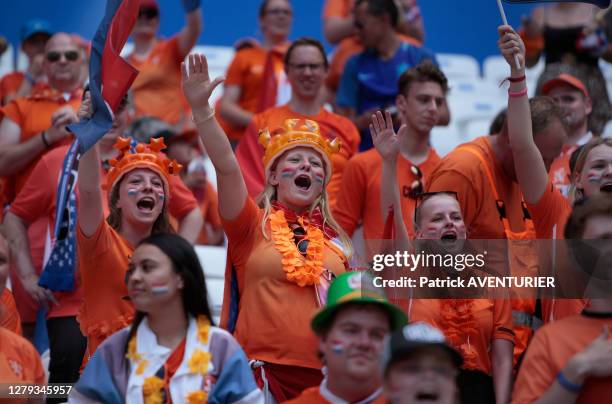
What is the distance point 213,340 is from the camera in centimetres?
536

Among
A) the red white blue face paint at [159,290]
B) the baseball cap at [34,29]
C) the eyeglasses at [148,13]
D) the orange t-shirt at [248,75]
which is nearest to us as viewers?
the red white blue face paint at [159,290]

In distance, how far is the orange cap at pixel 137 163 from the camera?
683cm

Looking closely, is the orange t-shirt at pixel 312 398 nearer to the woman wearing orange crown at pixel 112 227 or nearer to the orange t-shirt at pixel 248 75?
the woman wearing orange crown at pixel 112 227

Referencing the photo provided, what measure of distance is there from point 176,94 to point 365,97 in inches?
64.2

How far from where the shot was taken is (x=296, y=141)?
6.72 m

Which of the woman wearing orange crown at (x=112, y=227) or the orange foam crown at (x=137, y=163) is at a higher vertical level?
the orange foam crown at (x=137, y=163)

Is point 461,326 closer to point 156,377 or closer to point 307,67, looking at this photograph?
point 156,377

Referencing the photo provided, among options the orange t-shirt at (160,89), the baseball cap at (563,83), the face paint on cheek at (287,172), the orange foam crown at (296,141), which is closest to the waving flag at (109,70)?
the orange foam crown at (296,141)

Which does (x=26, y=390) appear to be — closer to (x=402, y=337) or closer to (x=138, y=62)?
(x=402, y=337)

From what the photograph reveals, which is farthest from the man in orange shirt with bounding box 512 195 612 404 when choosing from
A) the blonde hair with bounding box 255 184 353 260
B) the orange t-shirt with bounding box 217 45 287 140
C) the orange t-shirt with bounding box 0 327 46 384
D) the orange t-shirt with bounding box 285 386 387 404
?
the orange t-shirt with bounding box 217 45 287 140

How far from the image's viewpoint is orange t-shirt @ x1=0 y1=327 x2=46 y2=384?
551cm

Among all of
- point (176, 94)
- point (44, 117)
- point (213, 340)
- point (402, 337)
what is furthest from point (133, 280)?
point (176, 94)

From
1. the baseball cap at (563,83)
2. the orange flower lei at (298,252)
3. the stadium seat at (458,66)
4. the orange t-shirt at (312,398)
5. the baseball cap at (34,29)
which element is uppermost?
the stadium seat at (458,66)

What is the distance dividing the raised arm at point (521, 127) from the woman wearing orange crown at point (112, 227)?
5.84ft
